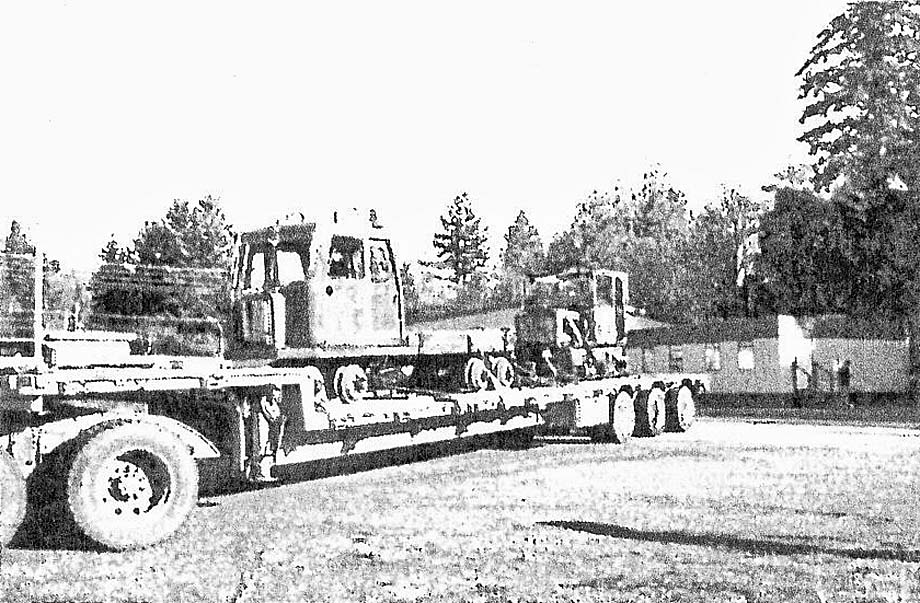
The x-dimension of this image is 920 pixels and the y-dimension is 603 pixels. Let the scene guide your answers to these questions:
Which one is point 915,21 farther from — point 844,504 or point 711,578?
point 711,578

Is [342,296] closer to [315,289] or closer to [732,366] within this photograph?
[315,289]

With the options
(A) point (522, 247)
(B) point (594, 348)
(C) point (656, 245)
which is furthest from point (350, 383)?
(A) point (522, 247)

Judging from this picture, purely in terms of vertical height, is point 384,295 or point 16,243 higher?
point 16,243

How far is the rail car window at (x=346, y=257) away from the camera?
1361 centimetres

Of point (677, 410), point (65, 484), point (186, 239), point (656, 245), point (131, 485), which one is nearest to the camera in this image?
point (65, 484)

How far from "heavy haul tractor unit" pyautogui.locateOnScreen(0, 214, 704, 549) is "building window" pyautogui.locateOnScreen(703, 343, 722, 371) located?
2086 cm

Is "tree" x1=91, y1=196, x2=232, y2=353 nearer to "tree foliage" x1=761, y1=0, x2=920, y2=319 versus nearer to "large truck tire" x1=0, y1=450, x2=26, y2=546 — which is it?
"tree foliage" x1=761, y1=0, x2=920, y2=319

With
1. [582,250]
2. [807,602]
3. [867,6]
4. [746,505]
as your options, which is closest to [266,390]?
[746,505]

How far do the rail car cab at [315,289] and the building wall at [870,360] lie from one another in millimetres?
26353

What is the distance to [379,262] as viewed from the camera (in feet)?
45.8

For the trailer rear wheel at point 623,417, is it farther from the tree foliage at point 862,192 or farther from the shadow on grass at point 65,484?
the tree foliage at point 862,192

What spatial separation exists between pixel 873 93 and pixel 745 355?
10.2 m

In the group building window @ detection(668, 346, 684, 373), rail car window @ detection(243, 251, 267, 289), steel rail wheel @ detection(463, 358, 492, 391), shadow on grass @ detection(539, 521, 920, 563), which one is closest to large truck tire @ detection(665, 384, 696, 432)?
steel rail wheel @ detection(463, 358, 492, 391)

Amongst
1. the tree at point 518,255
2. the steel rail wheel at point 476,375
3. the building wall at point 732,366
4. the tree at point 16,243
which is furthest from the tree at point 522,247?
the tree at point 16,243
